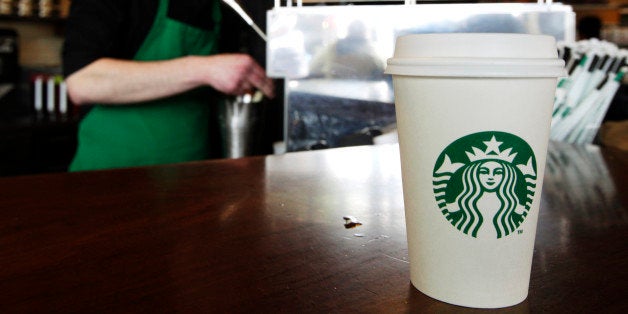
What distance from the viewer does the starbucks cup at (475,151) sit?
1.40 feet

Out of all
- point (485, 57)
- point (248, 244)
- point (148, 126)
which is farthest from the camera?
point (148, 126)

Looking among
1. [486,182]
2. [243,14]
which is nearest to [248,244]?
[486,182]

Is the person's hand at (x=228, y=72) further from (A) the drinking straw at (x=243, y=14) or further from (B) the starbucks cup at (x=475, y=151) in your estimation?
(B) the starbucks cup at (x=475, y=151)

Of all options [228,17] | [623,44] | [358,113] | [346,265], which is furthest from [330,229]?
[623,44]

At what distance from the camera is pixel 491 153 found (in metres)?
0.44

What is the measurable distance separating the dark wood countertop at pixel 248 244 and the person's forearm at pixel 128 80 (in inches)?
29.1

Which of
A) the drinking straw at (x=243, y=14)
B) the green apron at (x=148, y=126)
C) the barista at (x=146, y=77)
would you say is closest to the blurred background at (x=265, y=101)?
the drinking straw at (x=243, y=14)

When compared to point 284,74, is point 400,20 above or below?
above

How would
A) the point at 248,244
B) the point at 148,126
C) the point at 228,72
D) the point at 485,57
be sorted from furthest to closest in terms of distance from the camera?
the point at 148,126 < the point at 228,72 < the point at 248,244 < the point at 485,57

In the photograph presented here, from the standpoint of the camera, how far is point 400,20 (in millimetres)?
1615

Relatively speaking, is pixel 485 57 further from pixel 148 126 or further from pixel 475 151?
pixel 148 126

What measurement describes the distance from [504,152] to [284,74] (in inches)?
50.4

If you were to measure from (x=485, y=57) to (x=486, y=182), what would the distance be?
9 cm

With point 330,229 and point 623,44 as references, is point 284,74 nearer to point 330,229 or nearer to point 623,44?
point 330,229
